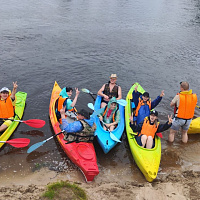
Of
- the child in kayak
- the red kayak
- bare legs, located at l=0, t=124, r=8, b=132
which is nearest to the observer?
the red kayak

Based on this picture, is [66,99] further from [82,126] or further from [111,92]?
[111,92]

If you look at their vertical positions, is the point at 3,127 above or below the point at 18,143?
above

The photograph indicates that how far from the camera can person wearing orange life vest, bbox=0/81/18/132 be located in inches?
228

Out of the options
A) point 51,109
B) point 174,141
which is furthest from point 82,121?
point 174,141

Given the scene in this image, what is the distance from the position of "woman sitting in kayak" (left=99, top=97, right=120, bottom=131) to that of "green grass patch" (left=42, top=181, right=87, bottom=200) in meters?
2.08

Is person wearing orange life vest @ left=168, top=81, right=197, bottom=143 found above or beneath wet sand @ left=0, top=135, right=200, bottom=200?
above

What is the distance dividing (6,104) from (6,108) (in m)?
0.12

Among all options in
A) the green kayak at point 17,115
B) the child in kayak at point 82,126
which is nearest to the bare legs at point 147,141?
the child in kayak at point 82,126

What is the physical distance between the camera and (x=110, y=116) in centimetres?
624

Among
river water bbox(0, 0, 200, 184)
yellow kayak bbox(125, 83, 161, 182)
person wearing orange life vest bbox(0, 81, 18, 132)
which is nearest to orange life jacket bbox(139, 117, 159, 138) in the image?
yellow kayak bbox(125, 83, 161, 182)

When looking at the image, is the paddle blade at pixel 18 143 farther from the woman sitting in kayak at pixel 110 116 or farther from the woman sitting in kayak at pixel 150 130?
the woman sitting in kayak at pixel 150 130

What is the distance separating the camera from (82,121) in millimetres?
5188

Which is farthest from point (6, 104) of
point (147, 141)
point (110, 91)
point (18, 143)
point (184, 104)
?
point (184, 104)

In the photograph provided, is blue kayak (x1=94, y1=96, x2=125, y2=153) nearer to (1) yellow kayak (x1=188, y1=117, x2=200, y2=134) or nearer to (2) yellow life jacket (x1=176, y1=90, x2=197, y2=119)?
(2) yellow life jacket (x1=176, y1=90, x2=197, y2=119)
